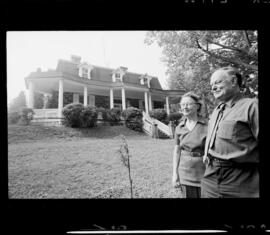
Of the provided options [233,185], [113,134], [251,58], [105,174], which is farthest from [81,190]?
[251,58]

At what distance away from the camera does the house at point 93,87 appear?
70.4 inches

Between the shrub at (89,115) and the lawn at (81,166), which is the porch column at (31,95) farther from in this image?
the shrub at (89,115)

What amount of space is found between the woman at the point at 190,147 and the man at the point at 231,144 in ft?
0.21

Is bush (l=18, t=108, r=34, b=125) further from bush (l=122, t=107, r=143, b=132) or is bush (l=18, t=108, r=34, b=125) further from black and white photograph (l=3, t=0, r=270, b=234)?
bush (l=122, t=107, r=143, b=132)

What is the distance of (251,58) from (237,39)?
0.26 metres

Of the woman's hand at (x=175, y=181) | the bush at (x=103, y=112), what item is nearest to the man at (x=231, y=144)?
the woman's hand at (x=175, y=181)

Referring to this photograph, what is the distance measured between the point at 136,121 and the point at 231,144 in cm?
101

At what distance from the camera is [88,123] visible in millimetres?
1892

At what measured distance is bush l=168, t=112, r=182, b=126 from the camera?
1647mm

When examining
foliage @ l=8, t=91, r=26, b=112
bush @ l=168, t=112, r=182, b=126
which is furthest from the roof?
foliage @ l=8, t=91, r=26, b=112

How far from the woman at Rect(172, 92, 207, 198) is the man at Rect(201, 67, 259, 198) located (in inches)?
2.6

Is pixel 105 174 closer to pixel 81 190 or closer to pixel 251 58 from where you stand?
pixel 81 190

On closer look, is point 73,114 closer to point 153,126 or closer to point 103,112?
point 103,112
